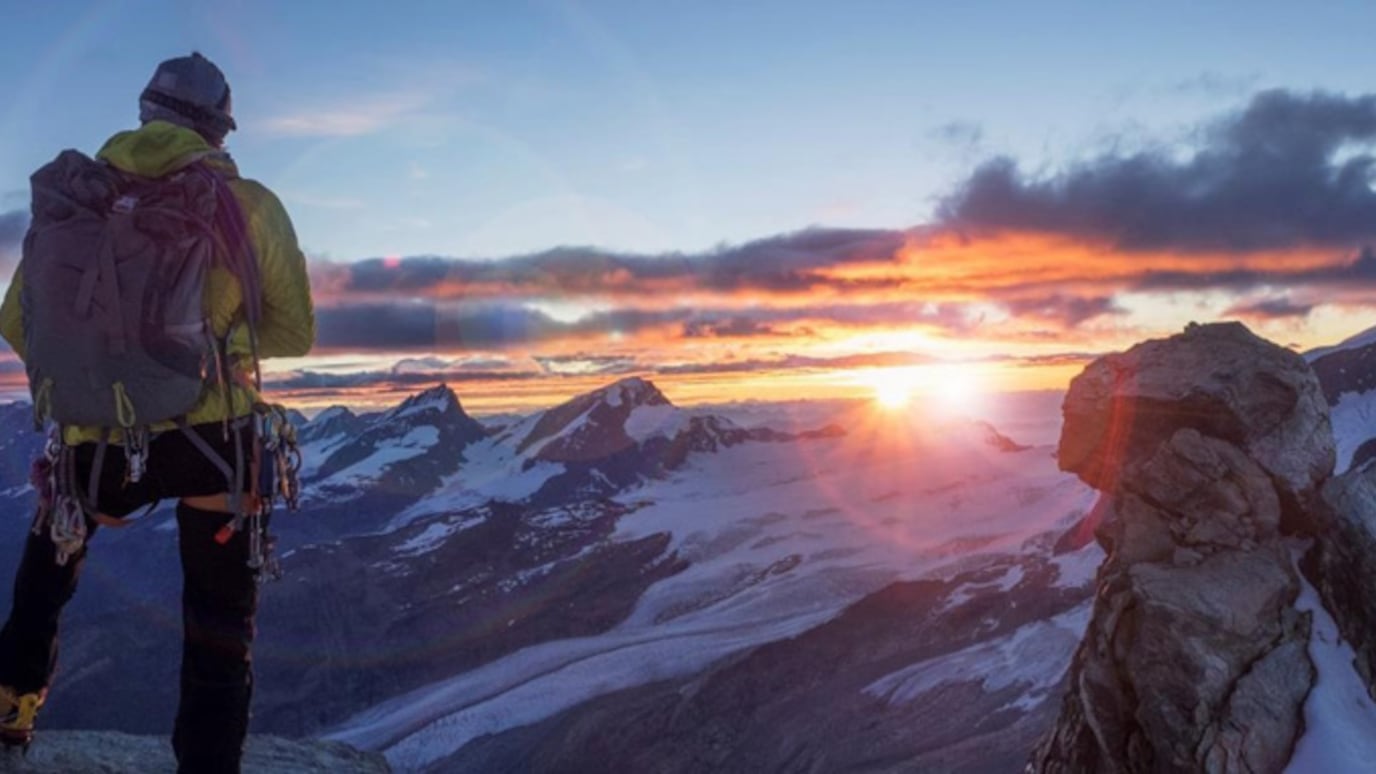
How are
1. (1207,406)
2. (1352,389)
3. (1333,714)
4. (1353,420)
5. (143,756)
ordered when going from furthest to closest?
(1352,389), (1353,420), (1207,406), (1333,714), (143,756)

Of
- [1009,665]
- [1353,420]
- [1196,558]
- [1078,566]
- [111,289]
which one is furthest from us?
[1078,566]

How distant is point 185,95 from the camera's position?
237 inches

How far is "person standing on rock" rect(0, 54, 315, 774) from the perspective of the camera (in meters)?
5.44

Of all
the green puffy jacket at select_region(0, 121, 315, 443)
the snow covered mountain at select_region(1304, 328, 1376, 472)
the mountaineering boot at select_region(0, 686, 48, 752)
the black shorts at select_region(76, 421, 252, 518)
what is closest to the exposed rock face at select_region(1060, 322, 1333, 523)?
the green puffy jacket at select_region(0, 121, 315, 443)

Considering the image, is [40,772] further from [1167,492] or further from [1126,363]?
[1126,363]

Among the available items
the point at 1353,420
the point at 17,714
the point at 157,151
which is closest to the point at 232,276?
the point at 157,151

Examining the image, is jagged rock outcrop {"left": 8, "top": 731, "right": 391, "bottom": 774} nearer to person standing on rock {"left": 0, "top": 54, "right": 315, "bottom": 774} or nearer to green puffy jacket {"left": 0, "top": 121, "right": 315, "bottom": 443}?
person standing on rock {"left": 0, "top": 54, "right": 315, "bottom": 774}

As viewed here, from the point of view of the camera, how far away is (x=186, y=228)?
217 inches

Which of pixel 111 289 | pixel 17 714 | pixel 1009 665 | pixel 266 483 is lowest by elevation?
pixel 1009 665

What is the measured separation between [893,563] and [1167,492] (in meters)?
188

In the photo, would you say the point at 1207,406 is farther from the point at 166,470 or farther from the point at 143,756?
the point at 143,756

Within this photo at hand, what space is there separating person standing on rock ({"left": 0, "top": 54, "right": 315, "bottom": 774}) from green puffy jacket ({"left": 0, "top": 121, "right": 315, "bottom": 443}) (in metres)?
0.01

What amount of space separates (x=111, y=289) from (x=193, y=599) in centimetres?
196

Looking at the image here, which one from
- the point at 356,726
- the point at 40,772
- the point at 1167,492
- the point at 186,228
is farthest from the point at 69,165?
the point at 356,726
